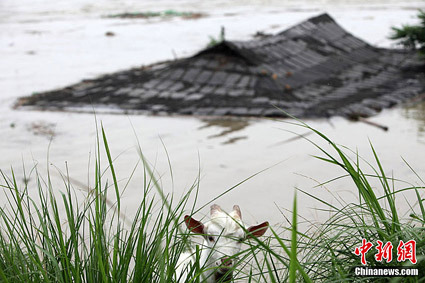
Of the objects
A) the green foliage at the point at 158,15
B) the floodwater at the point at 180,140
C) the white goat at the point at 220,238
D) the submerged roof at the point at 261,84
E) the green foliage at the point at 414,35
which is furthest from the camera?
the green foliage at the point at 158,15

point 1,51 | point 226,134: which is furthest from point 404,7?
point 226,134

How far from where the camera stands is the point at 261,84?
7.57 m

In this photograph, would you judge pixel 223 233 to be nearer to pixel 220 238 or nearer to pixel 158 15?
pixel 220 238

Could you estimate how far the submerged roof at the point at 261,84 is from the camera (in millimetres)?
7121

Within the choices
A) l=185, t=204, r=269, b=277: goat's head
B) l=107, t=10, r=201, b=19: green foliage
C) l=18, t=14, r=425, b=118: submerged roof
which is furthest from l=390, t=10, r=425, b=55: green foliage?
l=107, t=10, r=201, b=19: green foliage

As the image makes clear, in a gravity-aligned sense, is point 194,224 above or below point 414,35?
above

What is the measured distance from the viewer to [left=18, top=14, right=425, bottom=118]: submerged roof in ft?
23.4

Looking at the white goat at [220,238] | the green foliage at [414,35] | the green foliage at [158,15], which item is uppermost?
the white goat at [220,238]

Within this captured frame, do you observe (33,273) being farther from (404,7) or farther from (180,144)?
(404,7)

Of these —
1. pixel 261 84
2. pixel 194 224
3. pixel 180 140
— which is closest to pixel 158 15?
pixel 261 84

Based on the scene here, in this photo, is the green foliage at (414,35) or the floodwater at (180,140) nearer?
the floodwater at (180,140)

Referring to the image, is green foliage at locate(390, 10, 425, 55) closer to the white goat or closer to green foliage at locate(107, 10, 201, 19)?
the white goat

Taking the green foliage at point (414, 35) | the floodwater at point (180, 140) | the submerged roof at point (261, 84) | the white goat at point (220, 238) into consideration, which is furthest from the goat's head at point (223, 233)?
the green foliage at point (414, 35)

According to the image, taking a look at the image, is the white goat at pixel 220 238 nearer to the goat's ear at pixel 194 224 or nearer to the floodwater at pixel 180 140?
the goat's ear at pixel 194 224
